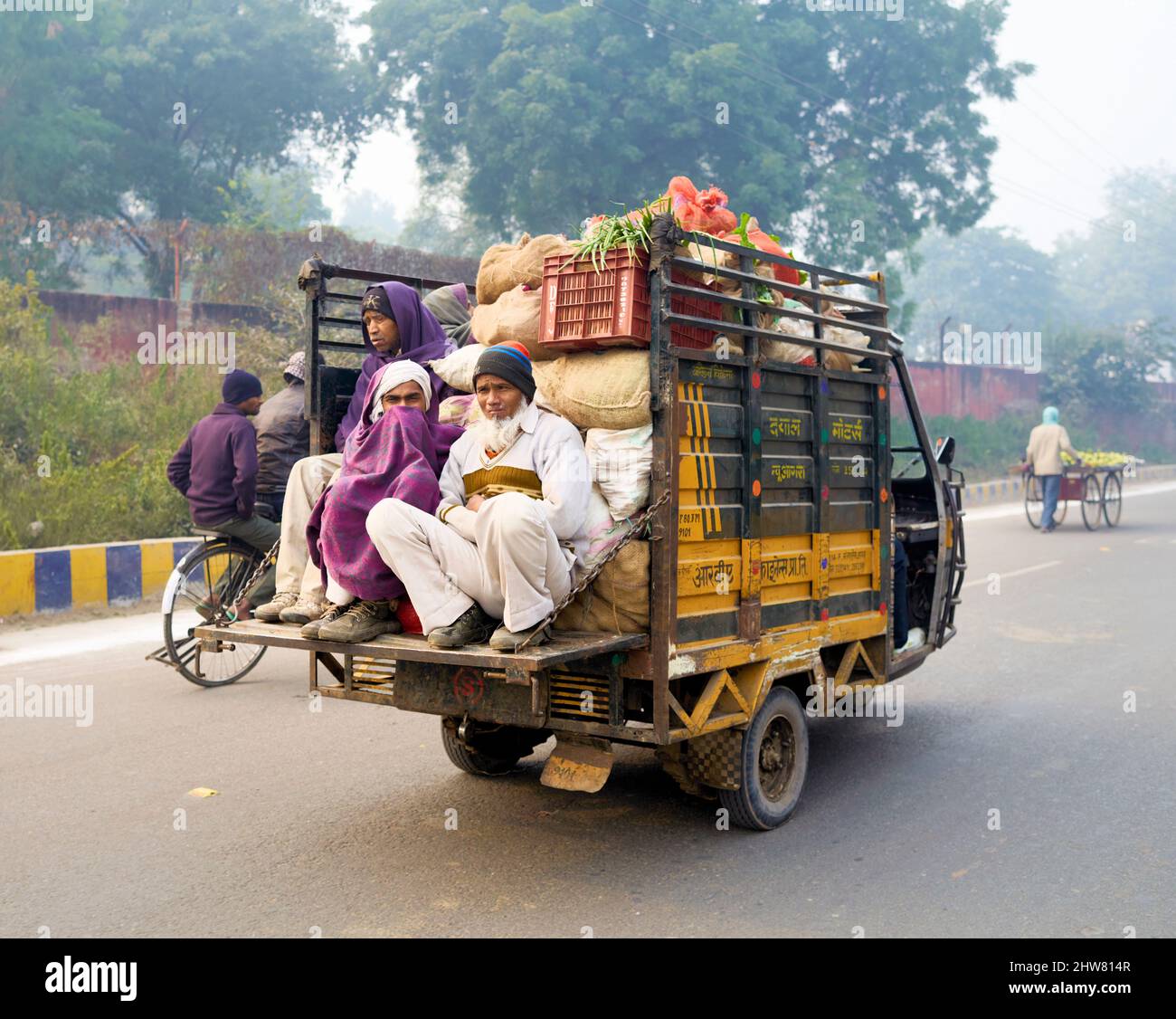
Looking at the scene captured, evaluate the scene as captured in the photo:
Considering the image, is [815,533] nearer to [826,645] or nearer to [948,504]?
[826,645]

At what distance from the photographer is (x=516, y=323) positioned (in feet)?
14.9

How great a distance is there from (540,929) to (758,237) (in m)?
3.06

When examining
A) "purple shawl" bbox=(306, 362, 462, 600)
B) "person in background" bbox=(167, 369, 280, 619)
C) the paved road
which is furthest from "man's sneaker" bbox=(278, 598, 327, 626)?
"person in background" bbox=(167, 369, 280, 619)

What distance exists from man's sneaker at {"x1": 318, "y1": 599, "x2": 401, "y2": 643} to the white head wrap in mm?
795

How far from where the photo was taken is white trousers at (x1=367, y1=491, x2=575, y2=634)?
12.5 ft

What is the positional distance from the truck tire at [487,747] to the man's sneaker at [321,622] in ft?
3.87

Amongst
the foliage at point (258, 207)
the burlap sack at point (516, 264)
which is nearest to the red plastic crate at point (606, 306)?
the burlap sack at point (516, 264)

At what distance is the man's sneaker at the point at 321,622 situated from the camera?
4039 mm

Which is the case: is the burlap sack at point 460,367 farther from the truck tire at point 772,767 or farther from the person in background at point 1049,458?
the person in background at point 1049,458

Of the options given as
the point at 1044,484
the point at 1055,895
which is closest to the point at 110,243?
the point at 1044,484

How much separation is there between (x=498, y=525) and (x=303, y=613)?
0.94m

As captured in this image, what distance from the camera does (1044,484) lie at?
17391 mm

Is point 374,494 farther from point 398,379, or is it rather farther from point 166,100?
point 166,100

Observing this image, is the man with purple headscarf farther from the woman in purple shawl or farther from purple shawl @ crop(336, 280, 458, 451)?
the woman in purple shawl
